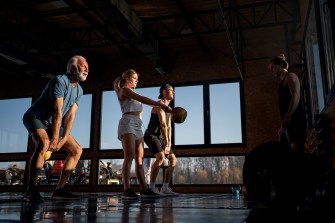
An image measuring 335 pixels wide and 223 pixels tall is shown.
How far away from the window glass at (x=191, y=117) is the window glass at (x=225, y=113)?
1.02ft

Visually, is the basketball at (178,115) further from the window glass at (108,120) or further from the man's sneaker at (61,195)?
the window glass at (108,120)

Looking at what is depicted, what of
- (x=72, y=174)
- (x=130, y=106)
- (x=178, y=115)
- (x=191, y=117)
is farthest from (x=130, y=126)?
(x=72, y=174)

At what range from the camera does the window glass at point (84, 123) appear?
404 inches

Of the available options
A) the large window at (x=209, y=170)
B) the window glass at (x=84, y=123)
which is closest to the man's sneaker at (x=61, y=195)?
the large window at (x=209, y=170)

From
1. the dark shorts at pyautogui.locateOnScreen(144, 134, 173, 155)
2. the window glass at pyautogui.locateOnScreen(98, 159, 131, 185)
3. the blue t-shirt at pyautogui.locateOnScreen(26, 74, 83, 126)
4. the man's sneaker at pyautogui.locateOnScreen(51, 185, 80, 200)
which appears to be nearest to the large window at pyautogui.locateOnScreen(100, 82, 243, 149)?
the window glass at pyautogui.locateOnScreen(98, 159, 131, 185)

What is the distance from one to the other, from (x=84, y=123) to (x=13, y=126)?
3052 millimetres

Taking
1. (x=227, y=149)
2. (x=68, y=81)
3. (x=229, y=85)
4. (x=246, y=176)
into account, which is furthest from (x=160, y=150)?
(x=229, y=85)

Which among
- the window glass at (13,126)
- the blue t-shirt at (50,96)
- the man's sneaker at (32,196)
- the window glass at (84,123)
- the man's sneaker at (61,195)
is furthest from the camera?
the window glass at (13,126)

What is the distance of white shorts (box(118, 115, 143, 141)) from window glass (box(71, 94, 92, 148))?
6.79 metres

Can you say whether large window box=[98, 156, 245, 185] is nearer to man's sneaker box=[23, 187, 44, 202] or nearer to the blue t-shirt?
the blue t-shirt

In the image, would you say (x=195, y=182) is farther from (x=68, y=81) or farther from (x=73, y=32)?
(x=68, y=81)

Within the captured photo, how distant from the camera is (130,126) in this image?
3.58 metres

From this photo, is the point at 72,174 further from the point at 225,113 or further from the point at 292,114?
the point at 292,114

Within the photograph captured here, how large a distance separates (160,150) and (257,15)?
5.29 m
